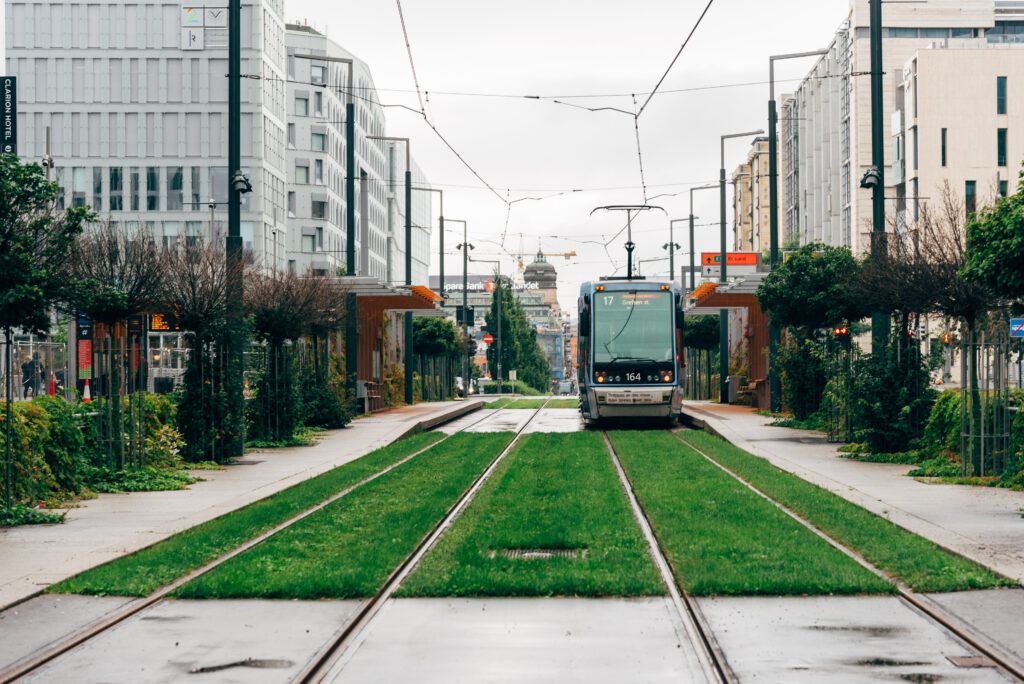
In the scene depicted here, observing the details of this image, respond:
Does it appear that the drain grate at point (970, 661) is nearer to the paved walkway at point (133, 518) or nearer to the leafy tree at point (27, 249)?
the paved walkway at point (133, 518)

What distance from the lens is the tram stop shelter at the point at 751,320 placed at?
38188 millimetres

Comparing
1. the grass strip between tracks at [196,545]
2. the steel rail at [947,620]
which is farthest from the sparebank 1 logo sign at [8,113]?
the steel rail at [947,620]

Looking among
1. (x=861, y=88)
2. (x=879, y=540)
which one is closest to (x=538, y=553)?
(x=879, y=540)

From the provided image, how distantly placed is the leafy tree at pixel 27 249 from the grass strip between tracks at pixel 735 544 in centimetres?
665

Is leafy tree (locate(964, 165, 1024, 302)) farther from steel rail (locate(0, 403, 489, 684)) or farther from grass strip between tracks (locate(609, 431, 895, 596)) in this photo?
steel rail (locate(0, 403, 489, 684))

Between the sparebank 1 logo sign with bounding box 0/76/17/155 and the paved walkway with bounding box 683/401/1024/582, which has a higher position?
the sparebank 1 logo sign with bounding box 0/76/17/155

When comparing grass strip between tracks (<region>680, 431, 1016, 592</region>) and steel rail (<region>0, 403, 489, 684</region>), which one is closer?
steel rail (<region>0, 403, 489, 684</region>)

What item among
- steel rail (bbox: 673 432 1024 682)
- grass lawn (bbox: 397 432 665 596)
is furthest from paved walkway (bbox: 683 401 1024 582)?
grass lawn (bbox: 397 432 665 596)

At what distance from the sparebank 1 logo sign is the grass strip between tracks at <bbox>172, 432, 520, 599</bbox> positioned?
33788 millimetres

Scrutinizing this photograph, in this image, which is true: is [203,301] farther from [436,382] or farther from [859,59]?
[859,59]

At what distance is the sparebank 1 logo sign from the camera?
46625 mm

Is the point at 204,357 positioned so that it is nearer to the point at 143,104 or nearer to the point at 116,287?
the point at 116,287

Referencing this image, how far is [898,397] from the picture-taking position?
831 inches

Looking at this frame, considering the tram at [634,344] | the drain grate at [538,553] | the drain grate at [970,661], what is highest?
the tram at [634,344]
